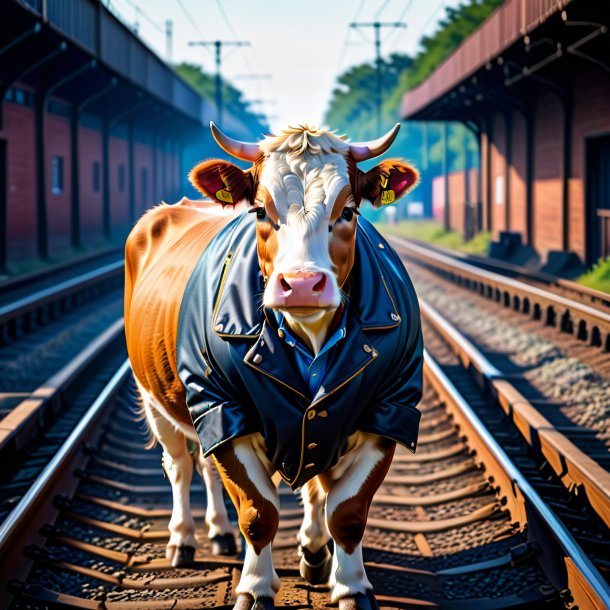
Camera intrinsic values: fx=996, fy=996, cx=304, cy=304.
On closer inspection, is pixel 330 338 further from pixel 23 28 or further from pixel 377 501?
pixel 23 28

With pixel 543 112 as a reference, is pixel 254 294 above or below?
below

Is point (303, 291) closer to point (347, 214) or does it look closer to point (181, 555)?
point (347, 214)

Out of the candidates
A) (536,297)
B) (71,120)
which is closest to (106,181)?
(71,120)

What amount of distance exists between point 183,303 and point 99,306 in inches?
506

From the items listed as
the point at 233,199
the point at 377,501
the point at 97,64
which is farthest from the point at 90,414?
the point at 97,64

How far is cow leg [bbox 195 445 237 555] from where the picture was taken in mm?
5398

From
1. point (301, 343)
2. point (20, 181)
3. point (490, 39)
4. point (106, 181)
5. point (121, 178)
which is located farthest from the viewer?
point (121, 178)

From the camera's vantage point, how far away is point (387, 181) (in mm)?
4340

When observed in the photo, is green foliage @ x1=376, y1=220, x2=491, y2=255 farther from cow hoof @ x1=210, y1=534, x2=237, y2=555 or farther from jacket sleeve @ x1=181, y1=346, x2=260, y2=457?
jacket sleeve @ x1=181, y1=346, x2=260, y2=457

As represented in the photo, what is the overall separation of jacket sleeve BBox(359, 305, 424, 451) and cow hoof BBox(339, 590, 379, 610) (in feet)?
2.16

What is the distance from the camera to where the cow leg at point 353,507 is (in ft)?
13.7

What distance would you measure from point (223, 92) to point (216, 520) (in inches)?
4502

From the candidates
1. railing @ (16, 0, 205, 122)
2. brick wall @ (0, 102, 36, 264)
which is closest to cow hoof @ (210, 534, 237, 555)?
railing @ (16, 0, 205, 122)

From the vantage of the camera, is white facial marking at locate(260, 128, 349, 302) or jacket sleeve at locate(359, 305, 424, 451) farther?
jacket sleeve at locate(359, 305, 424, 451)
